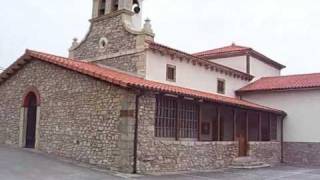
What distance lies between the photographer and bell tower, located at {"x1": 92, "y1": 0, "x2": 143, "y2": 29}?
2080cm

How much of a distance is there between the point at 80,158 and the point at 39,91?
4.53m

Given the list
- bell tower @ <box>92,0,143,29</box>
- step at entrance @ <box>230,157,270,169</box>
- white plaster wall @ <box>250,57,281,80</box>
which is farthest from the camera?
white plaster wall @ <box>250,57,281,80</box>

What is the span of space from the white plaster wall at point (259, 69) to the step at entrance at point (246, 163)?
8.15 m

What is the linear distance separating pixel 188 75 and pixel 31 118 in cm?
810

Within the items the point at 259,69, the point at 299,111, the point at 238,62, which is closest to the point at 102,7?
the point at 238,62

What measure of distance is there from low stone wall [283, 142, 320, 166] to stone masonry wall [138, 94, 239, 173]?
783cm

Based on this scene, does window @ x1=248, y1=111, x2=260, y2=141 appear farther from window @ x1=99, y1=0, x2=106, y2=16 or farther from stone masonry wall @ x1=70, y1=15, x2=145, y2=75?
window @ x1=99, y1=0, x2=106, y2=16

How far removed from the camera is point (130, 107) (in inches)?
599

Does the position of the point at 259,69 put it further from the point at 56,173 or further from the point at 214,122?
the point at 56,173

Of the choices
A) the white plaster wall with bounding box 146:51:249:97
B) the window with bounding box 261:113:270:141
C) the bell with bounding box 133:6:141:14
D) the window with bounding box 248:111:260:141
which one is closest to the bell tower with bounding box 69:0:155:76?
the bell with bounding box 133:6:141:14

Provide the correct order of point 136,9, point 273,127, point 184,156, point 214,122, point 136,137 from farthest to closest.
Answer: point 273,127 → point 214,122 → point 136,9 → point 184,156 → point 136,137

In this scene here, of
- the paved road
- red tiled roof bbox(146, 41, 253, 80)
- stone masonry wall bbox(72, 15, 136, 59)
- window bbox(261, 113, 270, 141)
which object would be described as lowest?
the paved road

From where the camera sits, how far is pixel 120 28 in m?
20.7

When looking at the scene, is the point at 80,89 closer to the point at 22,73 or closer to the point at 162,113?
the point at 162,113
